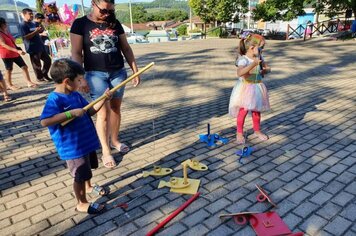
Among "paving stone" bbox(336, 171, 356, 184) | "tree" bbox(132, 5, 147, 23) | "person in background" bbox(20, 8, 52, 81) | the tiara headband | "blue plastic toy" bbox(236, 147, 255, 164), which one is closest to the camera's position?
"paving stone" bbox(336, 171, 356, 184)

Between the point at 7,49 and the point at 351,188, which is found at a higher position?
the point at 7,49

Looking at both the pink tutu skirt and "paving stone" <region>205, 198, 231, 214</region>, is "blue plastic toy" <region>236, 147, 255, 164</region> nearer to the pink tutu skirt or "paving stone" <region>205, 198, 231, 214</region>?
the pink tutu skirt

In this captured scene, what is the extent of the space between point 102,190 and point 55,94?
1173 mm

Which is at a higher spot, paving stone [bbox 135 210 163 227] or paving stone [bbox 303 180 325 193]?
paving stone [bbox 135 210 163 227]

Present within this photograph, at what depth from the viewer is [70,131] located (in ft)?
8.32

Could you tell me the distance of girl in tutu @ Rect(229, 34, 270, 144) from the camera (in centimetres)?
392

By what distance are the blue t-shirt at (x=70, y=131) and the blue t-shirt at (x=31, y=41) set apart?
19.9 feet

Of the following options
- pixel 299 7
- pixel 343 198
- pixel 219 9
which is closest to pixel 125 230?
pixel 343 198

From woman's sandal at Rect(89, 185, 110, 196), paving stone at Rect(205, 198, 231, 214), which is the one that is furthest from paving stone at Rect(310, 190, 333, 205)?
woman's sandal at Rect(89, 185, 110, 196)

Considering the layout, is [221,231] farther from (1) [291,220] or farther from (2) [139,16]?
(2) [139,16]

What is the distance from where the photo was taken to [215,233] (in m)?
2.53

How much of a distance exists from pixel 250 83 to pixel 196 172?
4.95ft

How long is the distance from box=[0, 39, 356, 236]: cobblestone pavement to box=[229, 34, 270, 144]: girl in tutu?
16.8 inches

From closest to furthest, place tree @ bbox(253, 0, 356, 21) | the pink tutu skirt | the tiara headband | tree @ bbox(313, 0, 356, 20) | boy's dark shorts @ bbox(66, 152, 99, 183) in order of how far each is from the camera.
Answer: boy's dark shorts @ bbox(66, 152, 99, 183) < the tiara headband < the pink tutu skirt < tree @ bbox(313, 0, 356, 20) < tree @ bbox(253, 0, 356, 21)
